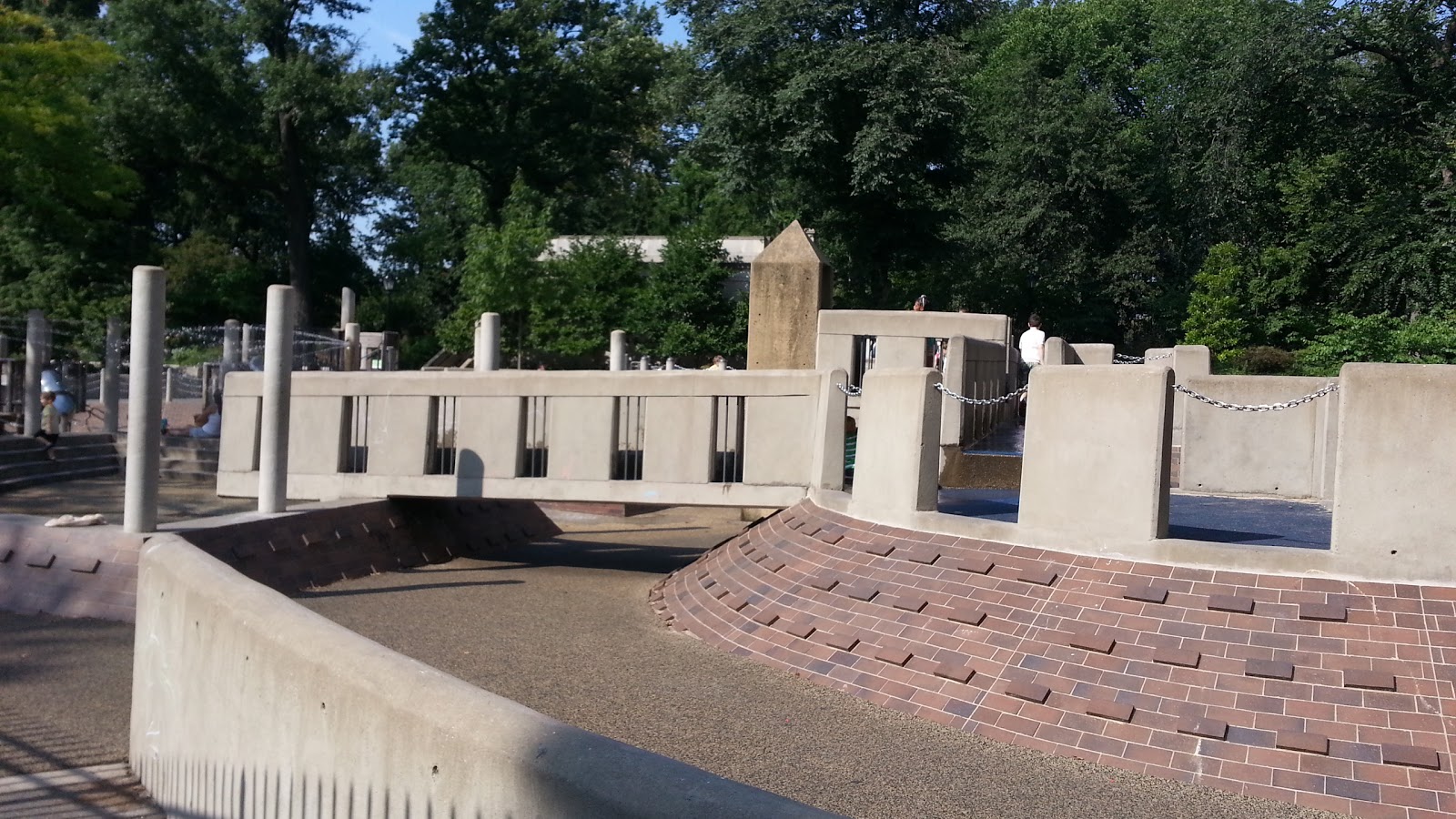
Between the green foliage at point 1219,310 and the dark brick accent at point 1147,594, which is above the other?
the green foliage at point 1219,310

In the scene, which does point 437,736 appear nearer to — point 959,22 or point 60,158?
point 60,158

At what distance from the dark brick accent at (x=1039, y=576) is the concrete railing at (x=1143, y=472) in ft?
0.80

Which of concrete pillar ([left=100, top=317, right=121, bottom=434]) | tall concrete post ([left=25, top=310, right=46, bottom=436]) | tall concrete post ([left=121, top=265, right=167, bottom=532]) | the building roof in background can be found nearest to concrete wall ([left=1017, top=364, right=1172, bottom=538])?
tall concrete post ([left=121, top=265, right=167, bottom=532])

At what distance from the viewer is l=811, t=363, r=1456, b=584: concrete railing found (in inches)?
305

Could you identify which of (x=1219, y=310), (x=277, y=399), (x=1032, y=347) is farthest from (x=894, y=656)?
(x=1219, y=310)

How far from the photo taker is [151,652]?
6.94 meters

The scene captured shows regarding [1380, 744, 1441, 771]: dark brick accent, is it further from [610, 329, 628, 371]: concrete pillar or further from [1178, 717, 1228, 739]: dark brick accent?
[610, 329, 628, 371]: concrete pillar

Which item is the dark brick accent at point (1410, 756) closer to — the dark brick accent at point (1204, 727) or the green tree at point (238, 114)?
the dark brick accent at point (1204, 727)

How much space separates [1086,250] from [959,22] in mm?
9238

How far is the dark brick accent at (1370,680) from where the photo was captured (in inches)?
285

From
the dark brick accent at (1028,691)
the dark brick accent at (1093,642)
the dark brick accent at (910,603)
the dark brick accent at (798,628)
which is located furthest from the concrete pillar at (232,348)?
the dark brick accent at (1093,642)

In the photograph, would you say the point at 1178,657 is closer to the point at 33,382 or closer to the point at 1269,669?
the point at 1269,669

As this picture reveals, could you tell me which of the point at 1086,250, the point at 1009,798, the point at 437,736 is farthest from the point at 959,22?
the point at 437,736

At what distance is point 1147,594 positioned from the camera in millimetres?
8320
